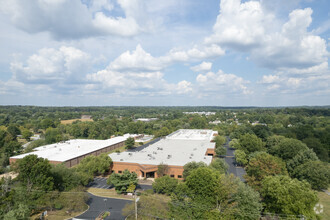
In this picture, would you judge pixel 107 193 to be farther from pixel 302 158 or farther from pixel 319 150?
pixel 319 150

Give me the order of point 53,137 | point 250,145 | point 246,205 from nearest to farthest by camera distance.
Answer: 1. point 246,205
2. point 250,145
3. point 53,137

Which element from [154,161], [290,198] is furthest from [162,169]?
[290,198]

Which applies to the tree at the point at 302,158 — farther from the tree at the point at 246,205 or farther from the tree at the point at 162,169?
the tree at the point at 162,169

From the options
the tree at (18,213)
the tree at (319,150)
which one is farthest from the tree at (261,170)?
the tree at (18,213)

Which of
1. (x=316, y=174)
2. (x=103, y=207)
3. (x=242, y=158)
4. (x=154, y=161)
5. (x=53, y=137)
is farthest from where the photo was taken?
(x=53, y=137)

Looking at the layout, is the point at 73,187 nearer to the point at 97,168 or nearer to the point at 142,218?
the point at 97,168

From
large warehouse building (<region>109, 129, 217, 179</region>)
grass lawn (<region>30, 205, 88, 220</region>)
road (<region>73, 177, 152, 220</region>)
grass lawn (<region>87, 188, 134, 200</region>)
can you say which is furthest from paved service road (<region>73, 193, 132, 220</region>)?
large warehouse building (<region>109, 129, 217, 179</region>)
